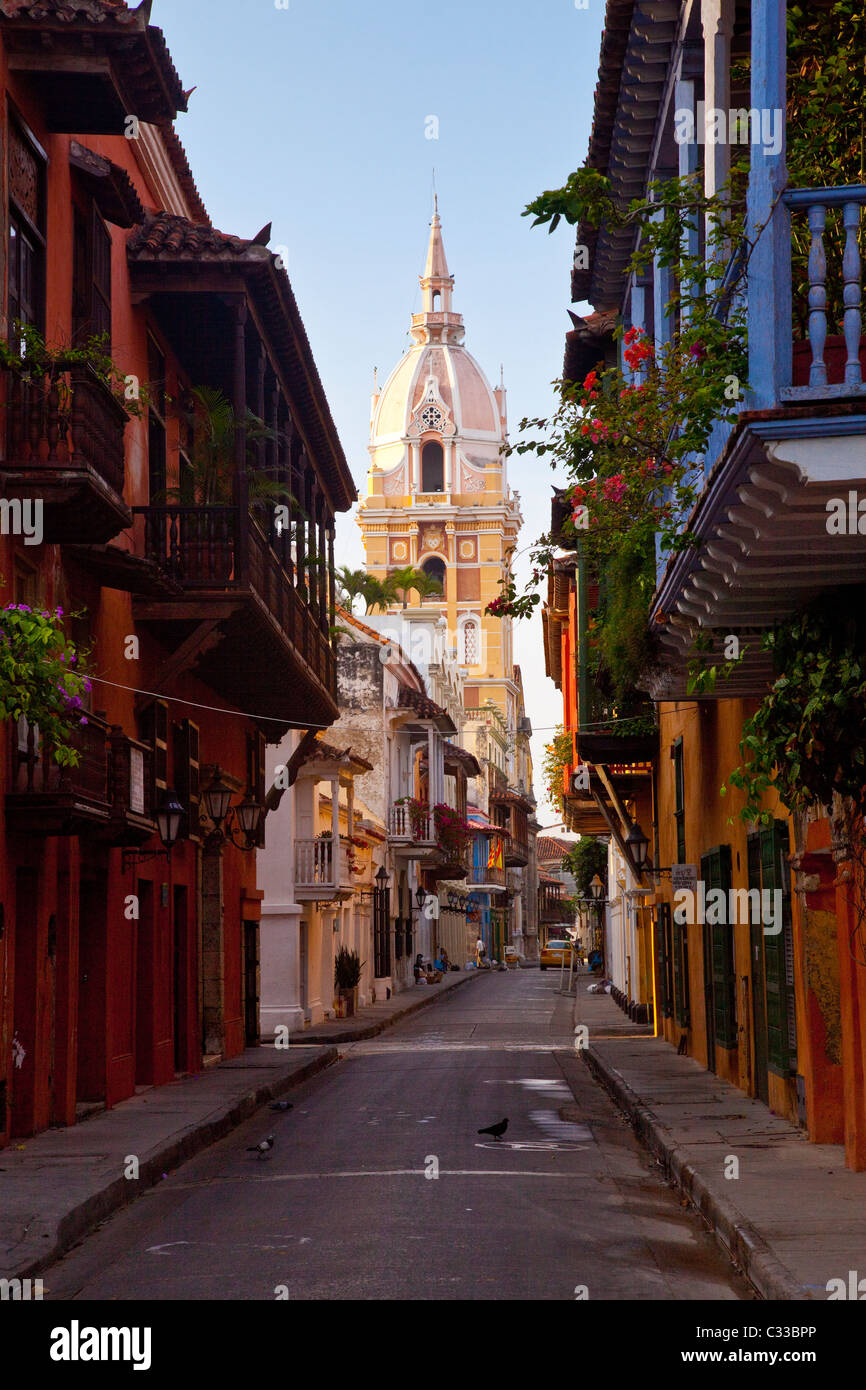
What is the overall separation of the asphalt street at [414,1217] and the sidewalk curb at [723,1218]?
12 centimetres

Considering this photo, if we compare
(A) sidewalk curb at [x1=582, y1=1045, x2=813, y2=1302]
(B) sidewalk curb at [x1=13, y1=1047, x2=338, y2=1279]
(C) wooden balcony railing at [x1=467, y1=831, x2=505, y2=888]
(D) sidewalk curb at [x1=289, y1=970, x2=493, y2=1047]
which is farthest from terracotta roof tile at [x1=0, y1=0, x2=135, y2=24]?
(C) wooden balcony railing at [x1=467, y1=831, x2=505, y2=888]

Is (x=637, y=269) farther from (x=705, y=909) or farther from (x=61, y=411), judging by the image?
(x=705, y=909)

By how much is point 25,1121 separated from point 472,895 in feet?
247

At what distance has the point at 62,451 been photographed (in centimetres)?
1340

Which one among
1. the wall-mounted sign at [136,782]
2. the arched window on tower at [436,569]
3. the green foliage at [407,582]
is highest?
the arched window on tower at [436,569]

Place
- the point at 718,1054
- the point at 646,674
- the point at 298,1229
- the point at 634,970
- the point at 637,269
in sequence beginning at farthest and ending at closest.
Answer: the point at 634,970
the point at 718,1054
the point at 646,674
the point at 637,269
the point at 298,1229

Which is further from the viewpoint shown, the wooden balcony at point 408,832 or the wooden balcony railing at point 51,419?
the wooden balcony at point 408,832

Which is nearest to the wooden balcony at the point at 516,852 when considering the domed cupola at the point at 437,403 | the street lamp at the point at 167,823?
the domed cupola at the point at 437,403

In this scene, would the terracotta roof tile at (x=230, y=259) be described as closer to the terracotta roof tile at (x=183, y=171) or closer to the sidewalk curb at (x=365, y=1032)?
the terracotta roof tile at (x=183, y=171)

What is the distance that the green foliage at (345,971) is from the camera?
36375 millimetres

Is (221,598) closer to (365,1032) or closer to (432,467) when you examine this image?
(365,1032)

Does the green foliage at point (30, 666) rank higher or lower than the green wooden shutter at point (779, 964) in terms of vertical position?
higher
